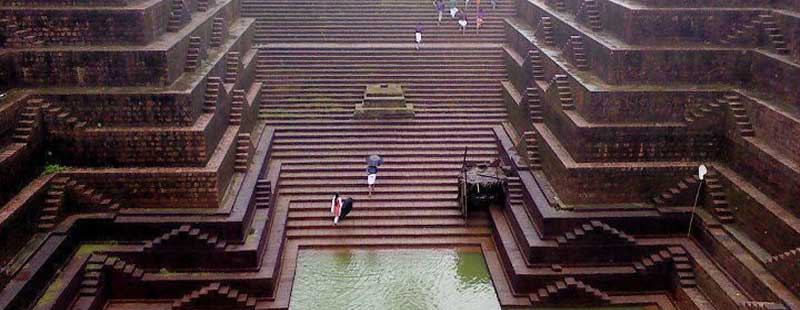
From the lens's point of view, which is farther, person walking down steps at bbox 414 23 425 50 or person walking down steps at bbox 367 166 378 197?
person walking down steps at bbox 414 23 425 50

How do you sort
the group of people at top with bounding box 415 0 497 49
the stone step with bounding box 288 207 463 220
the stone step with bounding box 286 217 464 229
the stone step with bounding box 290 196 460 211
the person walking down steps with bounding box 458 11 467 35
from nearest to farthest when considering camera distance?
the stone step with bounding box 286 217 464 229 < the stone step with bounding box 288 207 463 220 < the stone step with bounding box 290 196 460 211 < the person walking down steps with bounding box 458 11 467 35 < the group of people at top with bounding box 415 0 497 49

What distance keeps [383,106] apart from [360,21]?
444 cm

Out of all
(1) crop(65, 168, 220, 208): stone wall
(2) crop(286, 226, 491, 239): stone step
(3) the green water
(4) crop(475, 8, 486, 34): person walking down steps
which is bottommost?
(3) the green water

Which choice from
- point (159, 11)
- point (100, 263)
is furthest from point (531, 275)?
point (159, 11)

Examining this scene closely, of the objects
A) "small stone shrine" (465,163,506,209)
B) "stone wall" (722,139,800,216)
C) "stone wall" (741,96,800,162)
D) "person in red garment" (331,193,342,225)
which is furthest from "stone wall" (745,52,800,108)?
"person in red garment" (331,193,342,225)

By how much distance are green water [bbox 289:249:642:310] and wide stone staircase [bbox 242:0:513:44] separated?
812 centimetres

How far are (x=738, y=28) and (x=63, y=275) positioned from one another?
11625 mm

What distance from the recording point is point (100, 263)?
379 inches

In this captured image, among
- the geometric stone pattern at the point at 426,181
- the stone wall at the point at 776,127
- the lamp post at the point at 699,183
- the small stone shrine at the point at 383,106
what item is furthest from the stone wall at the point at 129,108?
the stone wall at the point at 776,127

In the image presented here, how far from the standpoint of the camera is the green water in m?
9.95

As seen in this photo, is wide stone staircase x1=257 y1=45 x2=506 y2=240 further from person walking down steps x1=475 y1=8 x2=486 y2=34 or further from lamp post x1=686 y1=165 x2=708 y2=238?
lamp post x1=686 y1=165 x2=708 y2=238

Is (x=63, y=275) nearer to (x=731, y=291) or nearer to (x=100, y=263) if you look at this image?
(x=100, y=263)

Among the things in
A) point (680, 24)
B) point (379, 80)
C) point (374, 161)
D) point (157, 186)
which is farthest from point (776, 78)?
point (157, 186)

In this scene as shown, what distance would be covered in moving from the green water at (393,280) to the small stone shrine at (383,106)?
4406 mm
